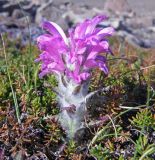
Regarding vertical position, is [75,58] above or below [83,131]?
above

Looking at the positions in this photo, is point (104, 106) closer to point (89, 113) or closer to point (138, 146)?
point (89, 113)

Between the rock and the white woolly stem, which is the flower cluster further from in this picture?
the rock

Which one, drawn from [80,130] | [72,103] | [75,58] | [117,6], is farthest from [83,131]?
[117,6]

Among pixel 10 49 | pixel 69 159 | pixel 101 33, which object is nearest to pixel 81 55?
pixel 101 33

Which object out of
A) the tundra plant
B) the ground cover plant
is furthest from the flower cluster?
the ground cover plant

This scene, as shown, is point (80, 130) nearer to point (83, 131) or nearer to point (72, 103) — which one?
point (83, 131)

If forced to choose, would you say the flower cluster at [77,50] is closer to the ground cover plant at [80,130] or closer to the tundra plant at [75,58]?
the tundra plant at [75,58]

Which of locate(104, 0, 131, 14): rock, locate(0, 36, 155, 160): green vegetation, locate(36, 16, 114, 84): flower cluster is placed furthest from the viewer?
locate(104, 0, 131, 14): rock

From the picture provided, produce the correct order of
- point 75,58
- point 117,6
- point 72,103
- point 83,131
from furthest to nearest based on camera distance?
point 117,6, point 83,131, point 72,103, point 75,58
